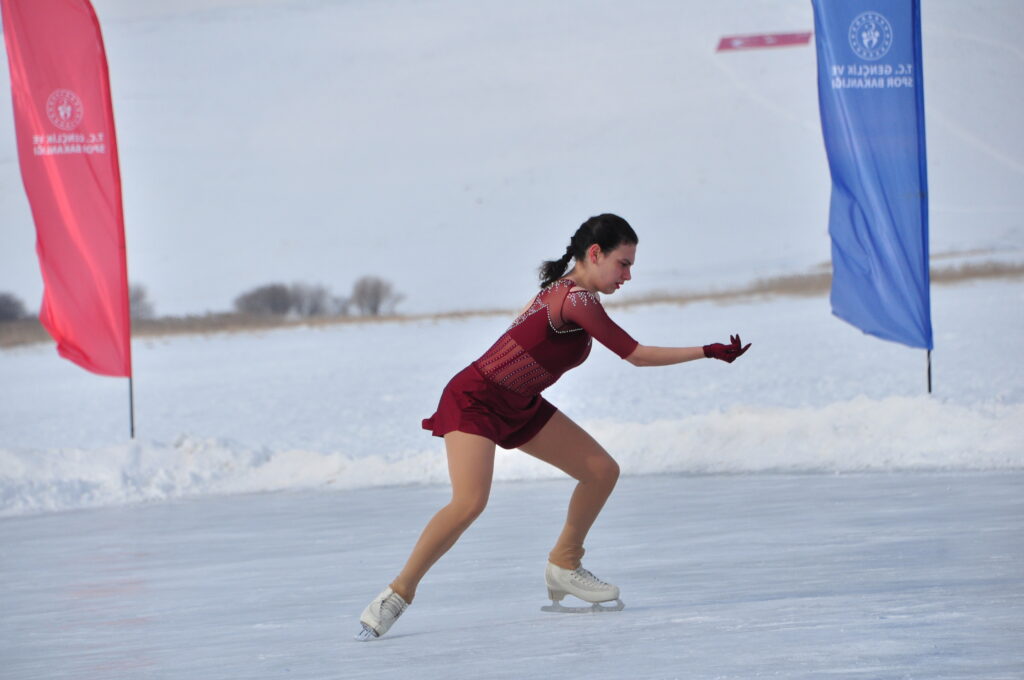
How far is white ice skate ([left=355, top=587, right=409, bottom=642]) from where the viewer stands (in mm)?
3854

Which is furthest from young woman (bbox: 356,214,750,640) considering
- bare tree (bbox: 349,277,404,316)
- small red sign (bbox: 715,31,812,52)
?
small red sign (bbox: 715,31,812,52)

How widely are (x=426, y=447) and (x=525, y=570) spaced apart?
15.8 ft

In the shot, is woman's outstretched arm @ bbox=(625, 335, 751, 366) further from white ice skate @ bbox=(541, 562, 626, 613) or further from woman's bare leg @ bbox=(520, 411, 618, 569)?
white ice skate @ bbox=(541, 562, 626, 613)

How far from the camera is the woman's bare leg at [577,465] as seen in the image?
13.5 feet

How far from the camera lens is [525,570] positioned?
4.97 metres

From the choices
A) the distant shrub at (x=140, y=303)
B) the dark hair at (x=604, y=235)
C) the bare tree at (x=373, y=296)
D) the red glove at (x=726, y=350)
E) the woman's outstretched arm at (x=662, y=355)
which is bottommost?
the bare tree at (x=373, y=296)

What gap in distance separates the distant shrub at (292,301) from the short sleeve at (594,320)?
29.1m

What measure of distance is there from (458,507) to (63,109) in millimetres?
5589

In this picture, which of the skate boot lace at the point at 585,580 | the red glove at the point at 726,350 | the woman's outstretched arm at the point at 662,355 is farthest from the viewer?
the skate boot lace at the point at 585,580

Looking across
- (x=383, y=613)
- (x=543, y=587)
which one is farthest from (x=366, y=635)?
(x=543, y=587)

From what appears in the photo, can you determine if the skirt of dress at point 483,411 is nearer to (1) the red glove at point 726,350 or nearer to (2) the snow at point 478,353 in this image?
(2) the snow at point 478,353

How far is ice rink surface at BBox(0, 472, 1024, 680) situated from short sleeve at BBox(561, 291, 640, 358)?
778 millimetres

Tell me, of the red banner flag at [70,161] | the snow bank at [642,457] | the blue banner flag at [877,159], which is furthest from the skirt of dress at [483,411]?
the red banner flag at [70,161]

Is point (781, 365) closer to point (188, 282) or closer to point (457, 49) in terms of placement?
point (188, 282)
